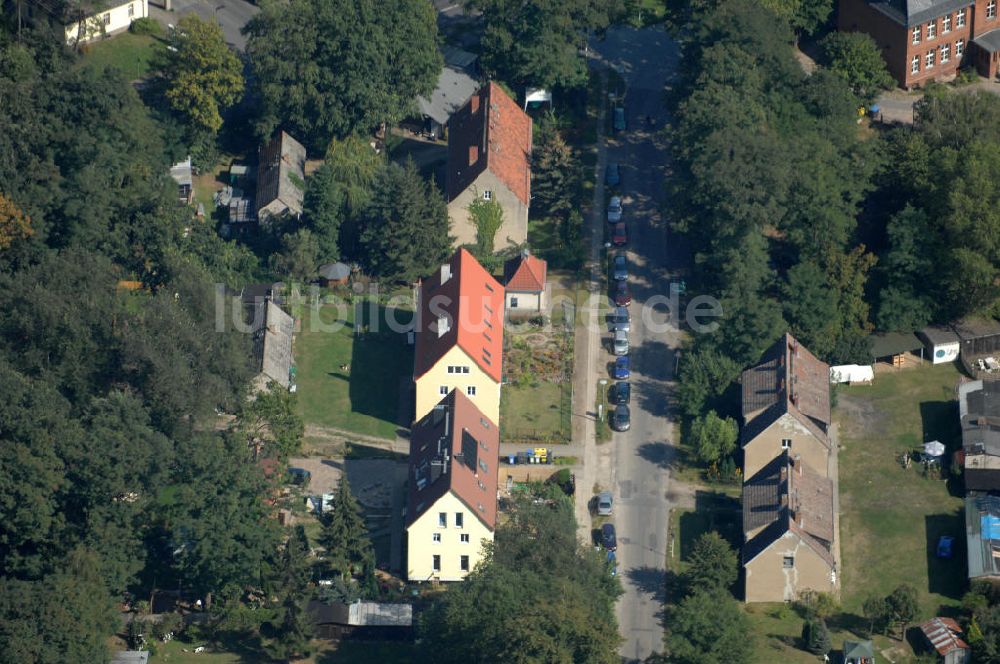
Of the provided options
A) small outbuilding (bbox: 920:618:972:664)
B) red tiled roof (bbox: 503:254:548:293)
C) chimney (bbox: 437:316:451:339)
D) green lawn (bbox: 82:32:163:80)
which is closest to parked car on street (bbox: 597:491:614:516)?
chimney (bbox: 437:316:451:339)

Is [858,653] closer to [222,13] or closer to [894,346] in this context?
[894,346]

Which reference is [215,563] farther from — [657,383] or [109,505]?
[657,383]

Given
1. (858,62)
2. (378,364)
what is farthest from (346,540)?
(858,62)

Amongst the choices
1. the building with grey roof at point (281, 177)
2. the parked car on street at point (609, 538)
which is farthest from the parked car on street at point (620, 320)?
the building with grey roof at point (281, 177)

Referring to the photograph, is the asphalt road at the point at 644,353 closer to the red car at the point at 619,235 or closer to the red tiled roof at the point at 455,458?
the red car at the point at 619,235

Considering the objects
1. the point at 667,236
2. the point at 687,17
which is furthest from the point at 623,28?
the point at 667,236

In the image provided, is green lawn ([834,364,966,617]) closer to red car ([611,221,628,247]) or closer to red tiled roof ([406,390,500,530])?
red car ([611,221,628,247])
